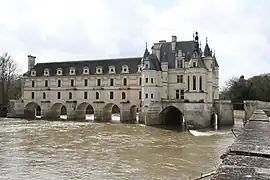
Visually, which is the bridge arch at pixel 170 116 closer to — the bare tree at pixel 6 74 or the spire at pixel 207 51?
the spire at pixel 207 51

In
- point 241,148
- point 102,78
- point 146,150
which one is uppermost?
point 102,78

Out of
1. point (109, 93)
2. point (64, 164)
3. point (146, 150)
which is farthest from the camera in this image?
point (109, 93)

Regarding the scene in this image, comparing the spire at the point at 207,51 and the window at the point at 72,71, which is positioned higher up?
the spire at the point at 207,51

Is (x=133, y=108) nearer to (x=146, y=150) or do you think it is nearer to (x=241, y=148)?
(x=146, y=150)

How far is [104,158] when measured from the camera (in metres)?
15.5

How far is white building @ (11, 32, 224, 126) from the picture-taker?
32.6 metres

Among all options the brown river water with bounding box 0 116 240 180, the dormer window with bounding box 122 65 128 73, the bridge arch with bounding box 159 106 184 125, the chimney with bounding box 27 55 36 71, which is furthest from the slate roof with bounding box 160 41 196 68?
the chimney with bounding box 27 55 36 71

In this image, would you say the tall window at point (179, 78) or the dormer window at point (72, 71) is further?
the dormer window at point (72, 71)

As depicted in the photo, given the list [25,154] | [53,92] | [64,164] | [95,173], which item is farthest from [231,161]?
[53,92]

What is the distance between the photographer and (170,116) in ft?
126

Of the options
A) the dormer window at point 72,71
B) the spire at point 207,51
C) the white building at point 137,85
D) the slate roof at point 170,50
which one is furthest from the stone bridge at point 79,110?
the spire at point 207,51

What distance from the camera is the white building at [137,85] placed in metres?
32.6

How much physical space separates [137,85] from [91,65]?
8152 millimetres

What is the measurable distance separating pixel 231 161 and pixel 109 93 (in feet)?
130
